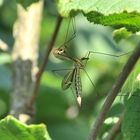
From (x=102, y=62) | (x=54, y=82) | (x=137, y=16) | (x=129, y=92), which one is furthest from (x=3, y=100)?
(x=137, y=16)

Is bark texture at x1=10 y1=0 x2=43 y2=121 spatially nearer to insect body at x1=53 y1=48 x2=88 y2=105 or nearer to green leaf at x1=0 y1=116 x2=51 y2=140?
insect body at x1=53 y1=48 x2=88 y2=105

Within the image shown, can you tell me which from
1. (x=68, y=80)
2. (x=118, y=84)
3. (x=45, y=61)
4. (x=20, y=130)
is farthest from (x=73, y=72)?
(x=118, y=84)

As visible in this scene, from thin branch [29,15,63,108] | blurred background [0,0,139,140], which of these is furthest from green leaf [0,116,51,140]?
blurred background [0,0,139,140]

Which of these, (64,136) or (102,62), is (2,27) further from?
(64,136)

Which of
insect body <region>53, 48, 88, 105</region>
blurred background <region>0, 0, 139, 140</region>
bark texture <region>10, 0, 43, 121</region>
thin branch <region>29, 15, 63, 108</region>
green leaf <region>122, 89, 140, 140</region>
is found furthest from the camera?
blurred background <region>0, 0, 139, 140</region>

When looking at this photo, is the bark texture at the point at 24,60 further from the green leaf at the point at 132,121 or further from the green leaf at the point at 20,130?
the green leaf at the point at 132,121
